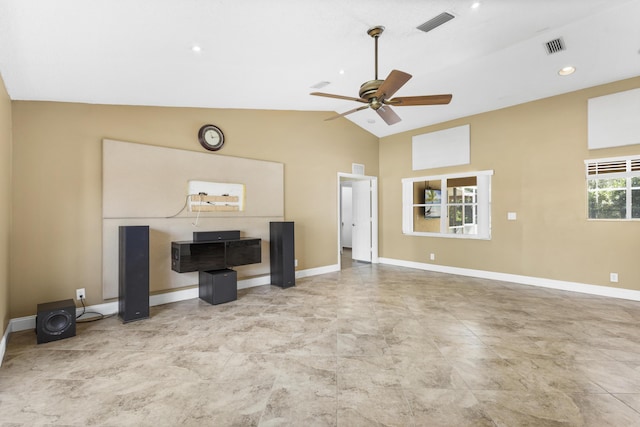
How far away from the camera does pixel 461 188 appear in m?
6.11

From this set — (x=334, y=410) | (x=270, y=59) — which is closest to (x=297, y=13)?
(x=270, y=59)

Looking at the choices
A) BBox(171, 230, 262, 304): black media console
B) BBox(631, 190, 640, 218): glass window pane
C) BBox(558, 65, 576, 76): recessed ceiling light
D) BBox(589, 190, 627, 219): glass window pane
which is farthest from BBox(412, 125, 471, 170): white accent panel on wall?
BBox(171, 230, 262, 304): black media console

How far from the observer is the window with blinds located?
431 cm

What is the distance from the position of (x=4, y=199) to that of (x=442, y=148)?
6707 mm

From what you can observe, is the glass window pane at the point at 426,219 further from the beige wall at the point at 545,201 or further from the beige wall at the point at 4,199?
the beige wall at the point at 4,199

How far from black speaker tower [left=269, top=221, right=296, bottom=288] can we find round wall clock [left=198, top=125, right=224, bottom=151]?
1.58 meters

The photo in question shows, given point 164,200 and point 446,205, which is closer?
point 164,200

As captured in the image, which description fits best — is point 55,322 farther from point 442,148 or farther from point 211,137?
point 442,148

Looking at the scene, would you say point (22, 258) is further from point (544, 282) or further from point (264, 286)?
point (544, 282)

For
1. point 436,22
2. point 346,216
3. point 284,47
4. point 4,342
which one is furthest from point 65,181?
point 346,216

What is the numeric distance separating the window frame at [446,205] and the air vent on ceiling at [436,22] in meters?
3.42

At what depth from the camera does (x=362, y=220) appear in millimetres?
7520

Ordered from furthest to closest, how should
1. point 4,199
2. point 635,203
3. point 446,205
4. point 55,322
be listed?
1. point 446,205
2. point 635,203
3. point 55,322
4. point 4,199

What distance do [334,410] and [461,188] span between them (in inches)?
211
